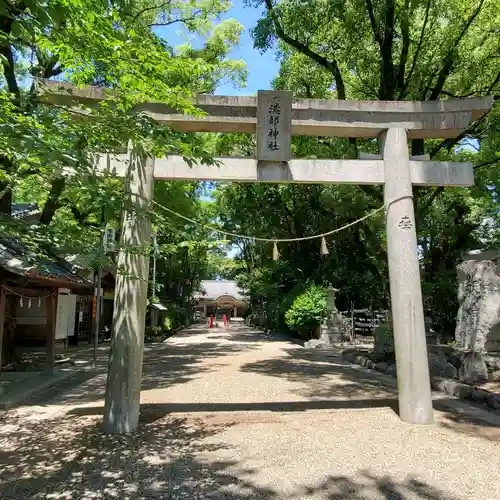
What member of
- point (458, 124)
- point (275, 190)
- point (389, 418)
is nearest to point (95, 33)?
point (458, 124)

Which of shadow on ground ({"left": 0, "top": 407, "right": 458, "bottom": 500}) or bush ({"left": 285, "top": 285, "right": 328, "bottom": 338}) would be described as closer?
shadow on ground ({"left": 0, "top": 407, "right": 458, "bottom": 500})

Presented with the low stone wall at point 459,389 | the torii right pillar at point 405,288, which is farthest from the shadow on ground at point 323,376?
the torii right pillar at point 405,288

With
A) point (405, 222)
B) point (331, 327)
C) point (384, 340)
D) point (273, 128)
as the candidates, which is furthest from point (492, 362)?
point (331, 327)

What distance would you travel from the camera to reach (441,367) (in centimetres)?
1070

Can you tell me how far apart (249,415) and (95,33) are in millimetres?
5769

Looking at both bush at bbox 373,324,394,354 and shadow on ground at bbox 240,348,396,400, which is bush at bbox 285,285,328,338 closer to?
shadow on ground at bbox 240,348,396,400

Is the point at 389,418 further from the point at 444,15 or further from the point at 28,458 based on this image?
the point at 444,15

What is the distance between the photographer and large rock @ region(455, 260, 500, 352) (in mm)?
11125

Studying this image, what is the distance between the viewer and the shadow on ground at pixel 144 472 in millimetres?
4086

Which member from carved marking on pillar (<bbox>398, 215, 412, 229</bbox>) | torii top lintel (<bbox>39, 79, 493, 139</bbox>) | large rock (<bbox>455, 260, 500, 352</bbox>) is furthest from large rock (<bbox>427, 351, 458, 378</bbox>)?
torii top lintel (<bbox>39, 79, 493, 139</bbox>)

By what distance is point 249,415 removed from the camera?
7.14 meters

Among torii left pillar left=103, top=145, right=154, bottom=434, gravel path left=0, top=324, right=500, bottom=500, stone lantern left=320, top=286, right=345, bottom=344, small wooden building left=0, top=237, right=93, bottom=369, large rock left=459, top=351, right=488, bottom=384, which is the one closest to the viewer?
gravel path left=0, top=324, right=500, bottom=500

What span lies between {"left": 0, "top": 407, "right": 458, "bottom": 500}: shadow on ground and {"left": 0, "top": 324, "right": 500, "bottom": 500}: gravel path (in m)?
0.01

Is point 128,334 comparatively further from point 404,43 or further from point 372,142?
point 372,142
